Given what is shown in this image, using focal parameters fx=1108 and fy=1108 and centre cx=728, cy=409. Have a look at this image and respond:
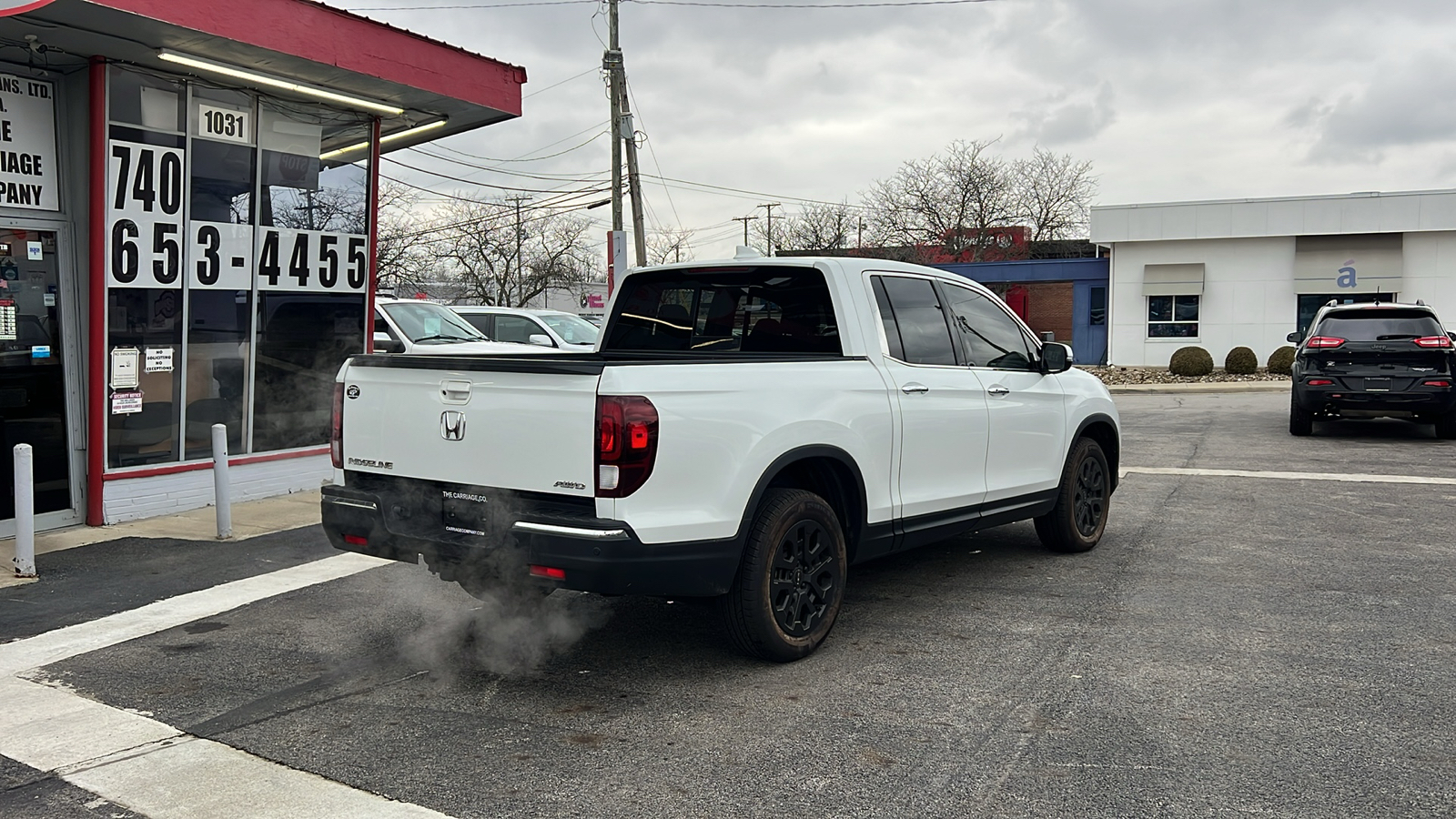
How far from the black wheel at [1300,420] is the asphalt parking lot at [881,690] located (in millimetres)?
7162

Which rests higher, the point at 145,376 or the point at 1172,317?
the point at 1172,317

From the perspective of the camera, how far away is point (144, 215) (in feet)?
28.7

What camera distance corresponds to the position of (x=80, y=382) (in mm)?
8617

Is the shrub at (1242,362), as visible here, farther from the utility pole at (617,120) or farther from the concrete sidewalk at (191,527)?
Answer: the concrete sidewalk at (191,527)

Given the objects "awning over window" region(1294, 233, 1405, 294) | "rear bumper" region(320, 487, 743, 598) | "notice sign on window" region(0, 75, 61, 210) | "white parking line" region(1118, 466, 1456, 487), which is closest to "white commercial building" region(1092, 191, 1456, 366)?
"awning over window" region(1294, 233, 1405, 294)

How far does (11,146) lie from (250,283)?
80.7 inches

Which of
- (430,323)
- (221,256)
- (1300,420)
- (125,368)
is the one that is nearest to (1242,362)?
(1300,420)

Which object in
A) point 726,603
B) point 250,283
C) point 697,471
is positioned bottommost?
point 726,603

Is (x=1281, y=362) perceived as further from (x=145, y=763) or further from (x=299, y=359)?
(x=145, y=763)

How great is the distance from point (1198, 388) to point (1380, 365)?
1197 cm

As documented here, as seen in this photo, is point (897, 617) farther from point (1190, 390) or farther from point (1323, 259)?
point (1323, 259)

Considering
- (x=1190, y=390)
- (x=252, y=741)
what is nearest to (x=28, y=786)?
(x=252, y=741)

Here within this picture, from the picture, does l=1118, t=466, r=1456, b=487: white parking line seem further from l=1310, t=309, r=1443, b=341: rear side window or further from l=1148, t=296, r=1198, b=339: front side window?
l=1148, t=296, r=1198, b=339: front side window

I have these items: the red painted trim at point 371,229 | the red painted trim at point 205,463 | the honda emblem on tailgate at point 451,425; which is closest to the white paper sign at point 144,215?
the red painted trim at point 205,463
